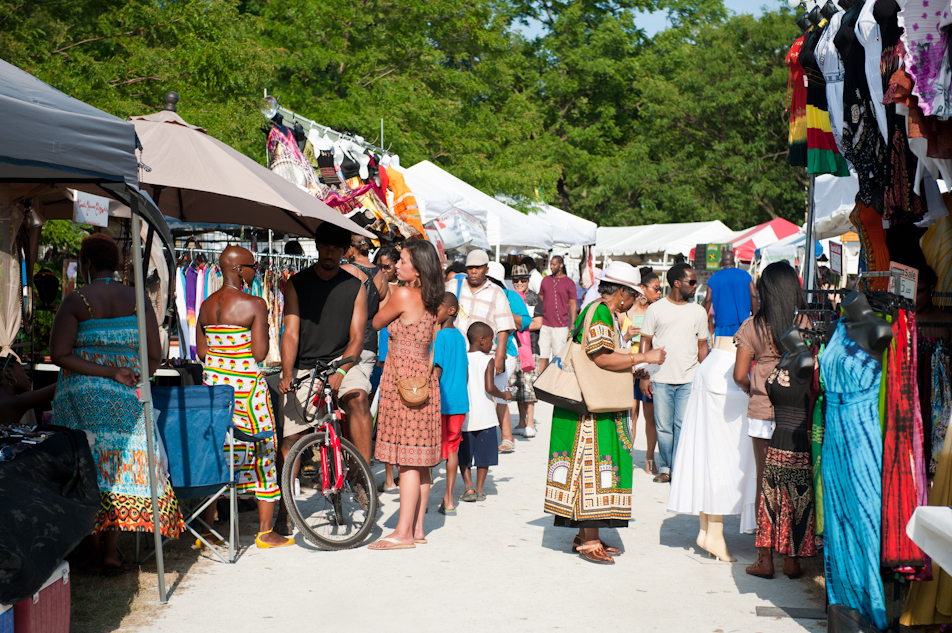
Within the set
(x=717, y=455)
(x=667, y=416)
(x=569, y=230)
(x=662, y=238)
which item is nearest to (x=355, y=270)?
(x=667, y=416)

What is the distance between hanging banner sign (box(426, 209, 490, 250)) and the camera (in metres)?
13.4

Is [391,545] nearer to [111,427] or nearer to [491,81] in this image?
[111,427]

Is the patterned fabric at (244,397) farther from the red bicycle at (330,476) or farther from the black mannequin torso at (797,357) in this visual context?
the black mannequin torso at (797,357)

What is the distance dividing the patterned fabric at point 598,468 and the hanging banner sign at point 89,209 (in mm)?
4297

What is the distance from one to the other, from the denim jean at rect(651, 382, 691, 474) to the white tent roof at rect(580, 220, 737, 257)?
702 inches

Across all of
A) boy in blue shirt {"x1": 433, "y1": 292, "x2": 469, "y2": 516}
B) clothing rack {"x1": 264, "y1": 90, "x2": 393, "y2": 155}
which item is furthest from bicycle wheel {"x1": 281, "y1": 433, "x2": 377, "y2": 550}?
clothing rack {"x1": 264, "y1": 90, "x2": 393, "y2": 155}

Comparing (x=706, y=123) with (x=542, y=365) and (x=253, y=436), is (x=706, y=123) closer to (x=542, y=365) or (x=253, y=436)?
(x=542, y=365)

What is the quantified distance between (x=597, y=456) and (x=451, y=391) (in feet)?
4.97

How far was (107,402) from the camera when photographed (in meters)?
5.20

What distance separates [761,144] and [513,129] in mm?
13376

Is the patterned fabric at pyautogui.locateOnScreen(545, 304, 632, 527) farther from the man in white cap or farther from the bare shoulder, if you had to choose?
the man in white cap

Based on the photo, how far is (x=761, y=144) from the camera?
33.0 meters

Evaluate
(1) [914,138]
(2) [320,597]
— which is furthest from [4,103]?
(1) [914,138]

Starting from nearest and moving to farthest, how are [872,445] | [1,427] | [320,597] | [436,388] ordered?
1. [872,445]
2. [1,427]
3. [320,597]
4. [436,388]
